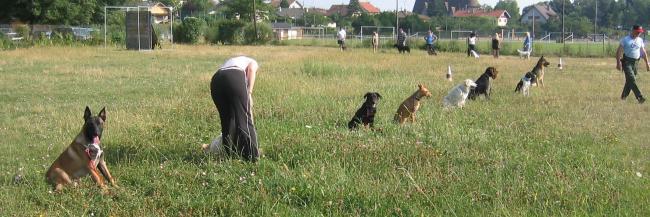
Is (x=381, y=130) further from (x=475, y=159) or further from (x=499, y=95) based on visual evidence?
(x=499, y=95)

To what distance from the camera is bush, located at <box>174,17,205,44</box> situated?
166ft

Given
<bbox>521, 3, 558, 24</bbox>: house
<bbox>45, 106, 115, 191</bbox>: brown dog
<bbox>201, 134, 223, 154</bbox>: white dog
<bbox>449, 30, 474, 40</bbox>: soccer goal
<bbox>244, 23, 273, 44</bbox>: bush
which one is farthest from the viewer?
<bbox>521, 3, 558, 24</bbox>: house

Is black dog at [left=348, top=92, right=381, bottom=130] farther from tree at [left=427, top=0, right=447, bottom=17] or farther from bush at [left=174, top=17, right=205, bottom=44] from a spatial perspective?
tree at [left=427, top=0, right=447, bottom=17]

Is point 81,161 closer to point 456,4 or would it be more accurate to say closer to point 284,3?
point 456,4

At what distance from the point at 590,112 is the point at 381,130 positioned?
459 centimetres

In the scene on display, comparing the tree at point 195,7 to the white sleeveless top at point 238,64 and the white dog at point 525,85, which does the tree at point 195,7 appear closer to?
the white dog at point 525,85

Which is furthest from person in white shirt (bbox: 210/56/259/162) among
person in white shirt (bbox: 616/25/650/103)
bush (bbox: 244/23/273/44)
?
bush (bbox: 244/23/273/44)

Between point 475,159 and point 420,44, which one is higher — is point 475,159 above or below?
below

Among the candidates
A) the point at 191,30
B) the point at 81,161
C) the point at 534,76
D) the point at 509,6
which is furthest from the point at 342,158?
the point at 509,6

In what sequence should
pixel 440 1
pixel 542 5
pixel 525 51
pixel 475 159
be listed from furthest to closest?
pixel 440 1 < pixel 542 5 < pixel 525 51 < pixel 475 159

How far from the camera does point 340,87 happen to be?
47.3 feet

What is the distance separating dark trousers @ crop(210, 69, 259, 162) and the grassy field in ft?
0.89

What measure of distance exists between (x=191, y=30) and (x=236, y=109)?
149 ft

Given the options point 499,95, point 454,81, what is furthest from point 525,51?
point 499,95
